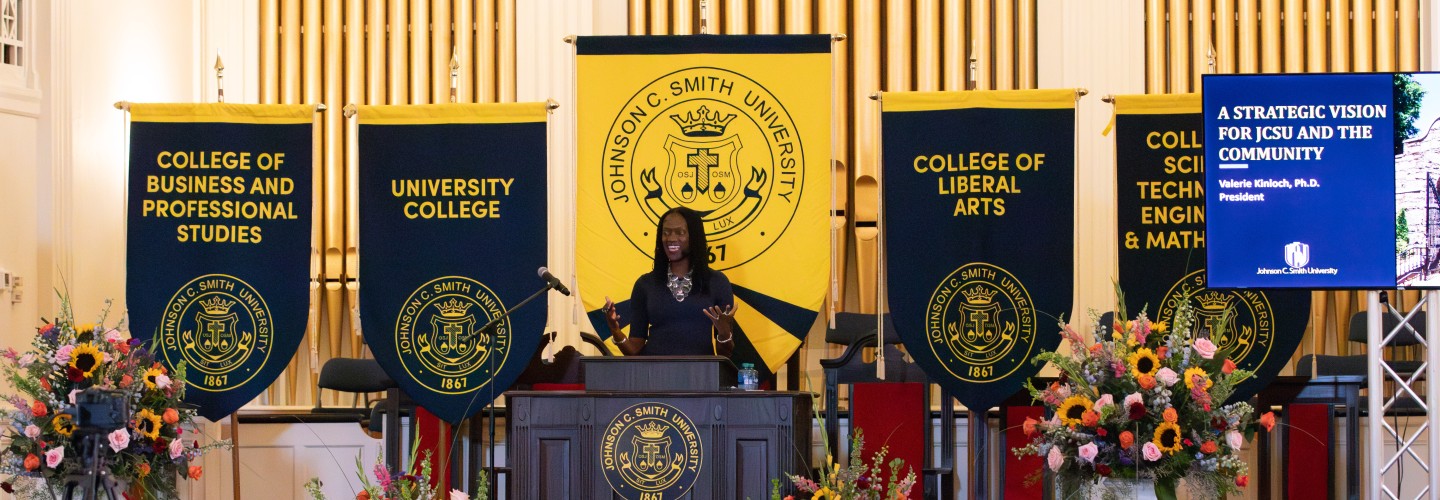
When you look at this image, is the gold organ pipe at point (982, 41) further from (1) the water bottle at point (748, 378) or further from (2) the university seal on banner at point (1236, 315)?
(1) the water bottle at point (748, 378)

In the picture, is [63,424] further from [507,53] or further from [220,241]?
[507,53]

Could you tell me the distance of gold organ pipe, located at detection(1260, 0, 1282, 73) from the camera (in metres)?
8.50

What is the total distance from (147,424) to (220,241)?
879 mm

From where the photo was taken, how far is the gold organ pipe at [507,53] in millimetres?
8602

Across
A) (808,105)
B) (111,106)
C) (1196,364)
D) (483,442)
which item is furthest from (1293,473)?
(111,106)

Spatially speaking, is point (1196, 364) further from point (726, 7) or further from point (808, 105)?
point (726, 7)

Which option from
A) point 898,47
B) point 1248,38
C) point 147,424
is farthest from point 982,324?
point 147,424

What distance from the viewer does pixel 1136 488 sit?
18.5ft

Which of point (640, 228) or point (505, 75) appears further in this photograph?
point (505, 75)

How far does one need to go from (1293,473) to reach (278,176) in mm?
4454

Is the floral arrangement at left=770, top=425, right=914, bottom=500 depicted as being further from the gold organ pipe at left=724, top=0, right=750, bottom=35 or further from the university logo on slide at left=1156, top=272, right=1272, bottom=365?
the gold organ pipe at left=724, top=0, right=750, bottom=35

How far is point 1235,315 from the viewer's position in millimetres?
6441

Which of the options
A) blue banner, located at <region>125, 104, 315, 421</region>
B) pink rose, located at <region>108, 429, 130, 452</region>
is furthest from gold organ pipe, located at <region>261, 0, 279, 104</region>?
pink rose, located at <region>108, 429, 130, 452</region>

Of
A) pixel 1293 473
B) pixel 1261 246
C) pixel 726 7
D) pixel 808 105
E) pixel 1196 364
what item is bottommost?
pixel 1293 473
